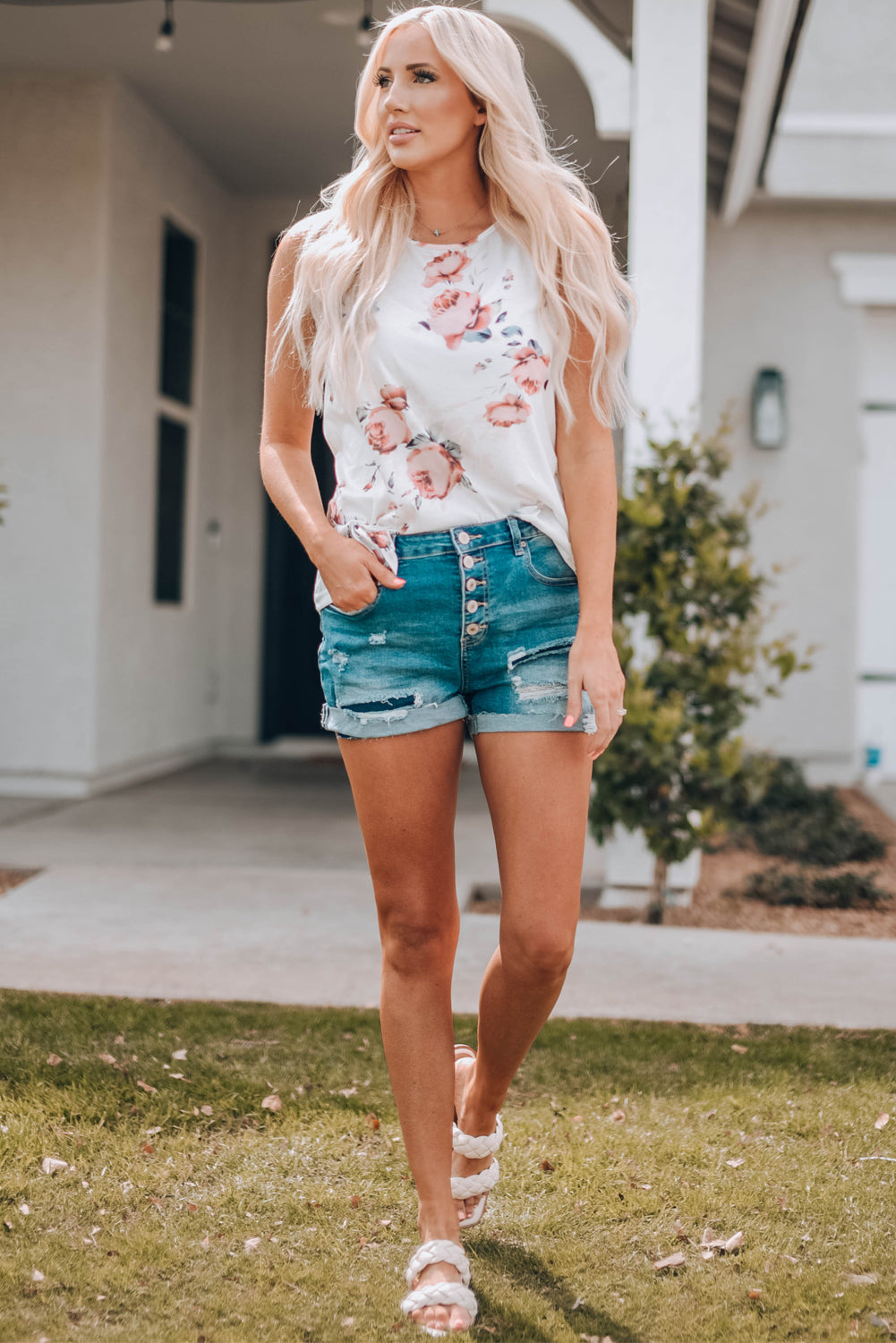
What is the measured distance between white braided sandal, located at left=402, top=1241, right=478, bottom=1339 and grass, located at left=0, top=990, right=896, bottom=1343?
37 millimetres

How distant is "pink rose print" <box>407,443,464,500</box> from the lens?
5.58ft

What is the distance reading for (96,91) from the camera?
5891 millimetres

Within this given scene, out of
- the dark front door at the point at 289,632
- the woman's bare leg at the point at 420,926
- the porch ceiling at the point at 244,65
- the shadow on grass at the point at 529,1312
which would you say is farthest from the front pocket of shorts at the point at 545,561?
the dark front door at the point at 289,632

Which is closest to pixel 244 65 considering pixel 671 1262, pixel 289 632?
pixel 289 632

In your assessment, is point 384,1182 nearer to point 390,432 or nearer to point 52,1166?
Result: point 52,1166

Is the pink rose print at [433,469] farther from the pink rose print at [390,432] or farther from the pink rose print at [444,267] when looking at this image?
the pink rose print at [444,267]

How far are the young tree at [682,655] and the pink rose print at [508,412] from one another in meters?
2.09

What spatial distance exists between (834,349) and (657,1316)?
19.9 ft

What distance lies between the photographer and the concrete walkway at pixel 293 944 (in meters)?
3.08

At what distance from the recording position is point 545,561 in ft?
5.68

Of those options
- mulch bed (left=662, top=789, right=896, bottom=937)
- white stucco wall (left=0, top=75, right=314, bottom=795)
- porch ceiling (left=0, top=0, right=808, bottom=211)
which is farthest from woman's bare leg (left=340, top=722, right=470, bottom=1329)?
white stucco wall (left=0, top=75, right=314, bottom=795)

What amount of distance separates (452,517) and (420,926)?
1.80 ft

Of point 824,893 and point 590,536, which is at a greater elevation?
point 590,536

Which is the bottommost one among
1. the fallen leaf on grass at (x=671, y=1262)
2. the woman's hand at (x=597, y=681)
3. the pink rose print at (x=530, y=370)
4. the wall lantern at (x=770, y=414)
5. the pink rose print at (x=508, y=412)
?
the fallen leaf on grass at (x=671, y=1262)
